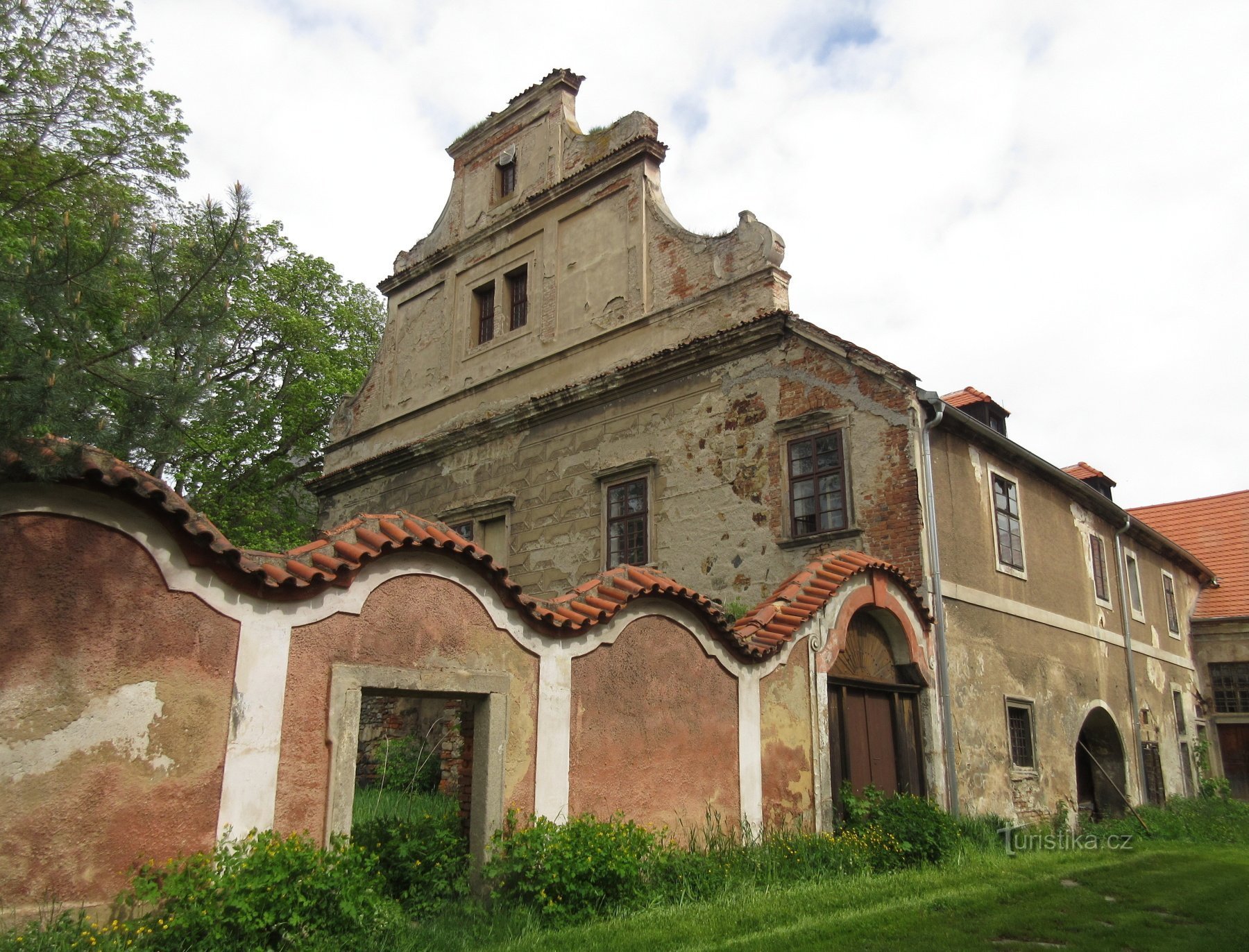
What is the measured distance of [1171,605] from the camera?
21.7 m

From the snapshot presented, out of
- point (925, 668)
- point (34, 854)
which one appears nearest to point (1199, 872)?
point (925, 668)

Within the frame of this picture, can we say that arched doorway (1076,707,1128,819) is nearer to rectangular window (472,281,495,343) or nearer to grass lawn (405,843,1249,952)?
grass lawn (405,843,1249,952)

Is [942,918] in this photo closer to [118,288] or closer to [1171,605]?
[118,288]

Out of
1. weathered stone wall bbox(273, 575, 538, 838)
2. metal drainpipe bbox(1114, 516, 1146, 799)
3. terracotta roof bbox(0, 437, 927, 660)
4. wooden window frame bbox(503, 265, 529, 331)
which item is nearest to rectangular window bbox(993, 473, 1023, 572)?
terracotta roof bbox(0, 437, 927, 660)

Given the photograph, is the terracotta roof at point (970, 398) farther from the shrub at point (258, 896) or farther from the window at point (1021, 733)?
the shrub at point (258, 896)

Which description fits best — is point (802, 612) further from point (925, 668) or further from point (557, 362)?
point (557, 362)

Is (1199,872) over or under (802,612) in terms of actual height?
under

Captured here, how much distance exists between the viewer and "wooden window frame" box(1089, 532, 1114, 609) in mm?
16844

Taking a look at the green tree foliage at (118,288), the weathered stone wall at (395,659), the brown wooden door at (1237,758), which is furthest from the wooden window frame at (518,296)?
the brown wooden door at (1237,758)

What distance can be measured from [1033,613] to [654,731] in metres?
8.11

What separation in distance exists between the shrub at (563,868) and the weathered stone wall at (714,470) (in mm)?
5813

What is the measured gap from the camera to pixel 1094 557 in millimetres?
17078

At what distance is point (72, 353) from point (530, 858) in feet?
14.3

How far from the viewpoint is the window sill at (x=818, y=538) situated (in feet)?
39.3
